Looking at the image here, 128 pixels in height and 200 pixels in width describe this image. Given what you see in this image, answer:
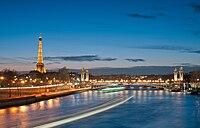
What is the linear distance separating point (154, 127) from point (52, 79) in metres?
75.5

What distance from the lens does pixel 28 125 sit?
24.2 m

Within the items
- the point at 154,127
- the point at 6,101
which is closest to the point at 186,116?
the point at 154,127

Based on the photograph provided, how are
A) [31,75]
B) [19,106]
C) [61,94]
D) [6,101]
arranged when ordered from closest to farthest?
1. [6,101]
2. [19,106]
3. [61,94]
4. [31,75]

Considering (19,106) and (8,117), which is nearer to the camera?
(8,117)

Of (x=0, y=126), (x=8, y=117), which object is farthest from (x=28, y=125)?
(x=8, y=117)

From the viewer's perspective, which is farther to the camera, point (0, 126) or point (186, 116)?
point (186, 116)

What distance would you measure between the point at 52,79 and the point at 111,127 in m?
75.0

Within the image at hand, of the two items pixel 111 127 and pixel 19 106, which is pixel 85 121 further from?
pixel 19 106

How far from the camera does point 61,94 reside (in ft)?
202

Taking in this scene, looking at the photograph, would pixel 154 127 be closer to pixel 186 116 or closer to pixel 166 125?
pixel 166 125

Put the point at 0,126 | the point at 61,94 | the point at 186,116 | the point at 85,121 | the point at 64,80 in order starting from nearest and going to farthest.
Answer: the point at 0,126, the point at 85,121, the point at 186,116, the point at 61,94, the point at 64,80

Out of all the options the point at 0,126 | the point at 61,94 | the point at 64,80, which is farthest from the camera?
the point at 64,80

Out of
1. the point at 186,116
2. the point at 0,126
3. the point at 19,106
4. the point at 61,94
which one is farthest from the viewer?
the point at 61,94

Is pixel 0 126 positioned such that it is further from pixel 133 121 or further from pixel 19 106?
pixel 19 106
